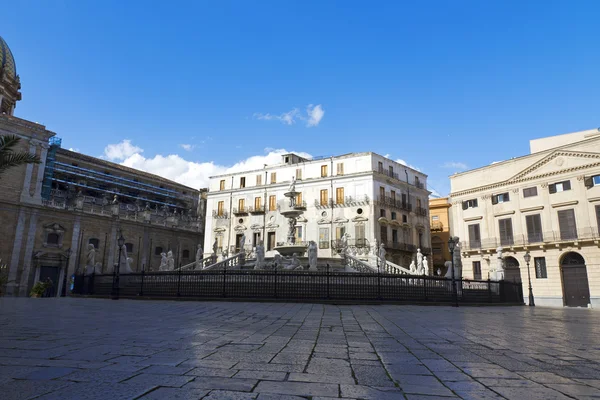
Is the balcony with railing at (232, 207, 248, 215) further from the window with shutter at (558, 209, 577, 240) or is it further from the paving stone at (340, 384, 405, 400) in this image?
the paving stone at (340, 384, 405, 400)

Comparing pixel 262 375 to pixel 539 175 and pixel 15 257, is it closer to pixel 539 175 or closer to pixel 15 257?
pixel 539 175

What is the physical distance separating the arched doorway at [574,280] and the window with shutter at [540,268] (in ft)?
3.81

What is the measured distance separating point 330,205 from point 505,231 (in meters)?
17.0

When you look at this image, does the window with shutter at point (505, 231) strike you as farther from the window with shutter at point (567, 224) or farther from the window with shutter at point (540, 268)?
the window with shutter at point (567, 224)

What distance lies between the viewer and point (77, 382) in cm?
341

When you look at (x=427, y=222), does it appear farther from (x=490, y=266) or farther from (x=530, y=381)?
(x=530, y=381)

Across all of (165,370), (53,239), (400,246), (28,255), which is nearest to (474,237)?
(400,246)

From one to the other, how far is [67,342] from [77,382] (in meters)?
2.46

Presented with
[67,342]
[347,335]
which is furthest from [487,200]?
[67,342]

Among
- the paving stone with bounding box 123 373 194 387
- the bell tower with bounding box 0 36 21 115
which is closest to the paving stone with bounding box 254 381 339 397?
the paving stone with bounding box 123 373 194 387

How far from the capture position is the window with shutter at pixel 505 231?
115ft

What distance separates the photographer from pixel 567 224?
31.9 metres

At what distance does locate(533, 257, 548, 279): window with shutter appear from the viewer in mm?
32250

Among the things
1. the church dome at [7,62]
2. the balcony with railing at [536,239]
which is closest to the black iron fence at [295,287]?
the balcony with railing at [536,239]
